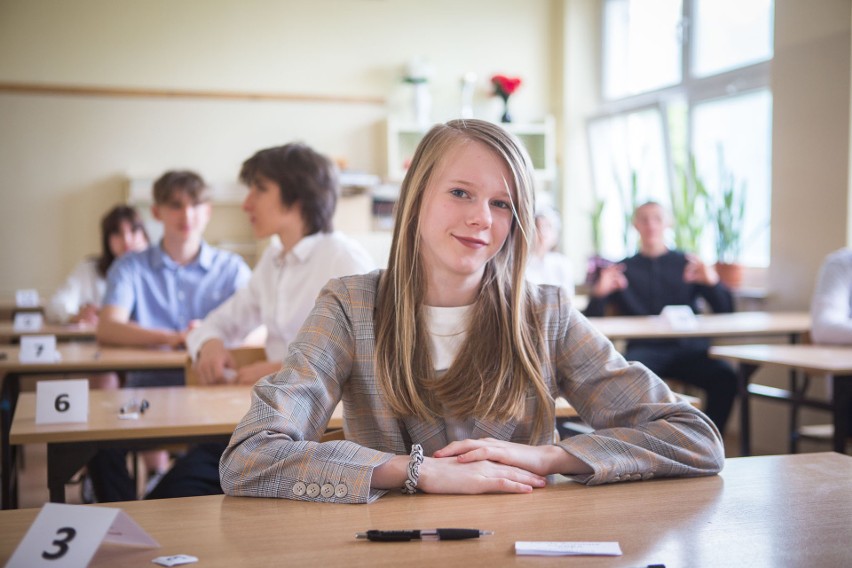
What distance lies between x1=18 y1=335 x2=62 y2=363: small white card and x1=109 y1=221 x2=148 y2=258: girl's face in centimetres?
213

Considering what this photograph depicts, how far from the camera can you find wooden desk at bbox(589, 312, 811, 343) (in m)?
4.11

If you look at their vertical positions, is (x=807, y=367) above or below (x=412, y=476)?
below

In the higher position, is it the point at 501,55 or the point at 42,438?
the point at 501,55

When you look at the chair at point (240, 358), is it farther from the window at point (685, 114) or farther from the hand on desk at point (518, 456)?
the window at point (685, 114)

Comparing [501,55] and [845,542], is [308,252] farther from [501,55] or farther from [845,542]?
[501,55]

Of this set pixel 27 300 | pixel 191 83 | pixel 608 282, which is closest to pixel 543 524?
pixel 608 282

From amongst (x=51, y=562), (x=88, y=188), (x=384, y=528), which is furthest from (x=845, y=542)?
(x=88, y=188)

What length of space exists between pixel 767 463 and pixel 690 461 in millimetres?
191

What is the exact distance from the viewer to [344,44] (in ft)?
23.6

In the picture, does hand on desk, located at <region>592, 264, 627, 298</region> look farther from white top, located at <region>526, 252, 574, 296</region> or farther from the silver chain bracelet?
the silver chain bracelet

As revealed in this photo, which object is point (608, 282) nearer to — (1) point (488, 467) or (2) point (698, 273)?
(2) point (698, 273)

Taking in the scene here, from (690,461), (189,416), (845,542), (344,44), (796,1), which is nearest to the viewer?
(845,542)

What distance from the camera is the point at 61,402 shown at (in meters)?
2.00

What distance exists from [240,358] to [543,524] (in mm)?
1715
